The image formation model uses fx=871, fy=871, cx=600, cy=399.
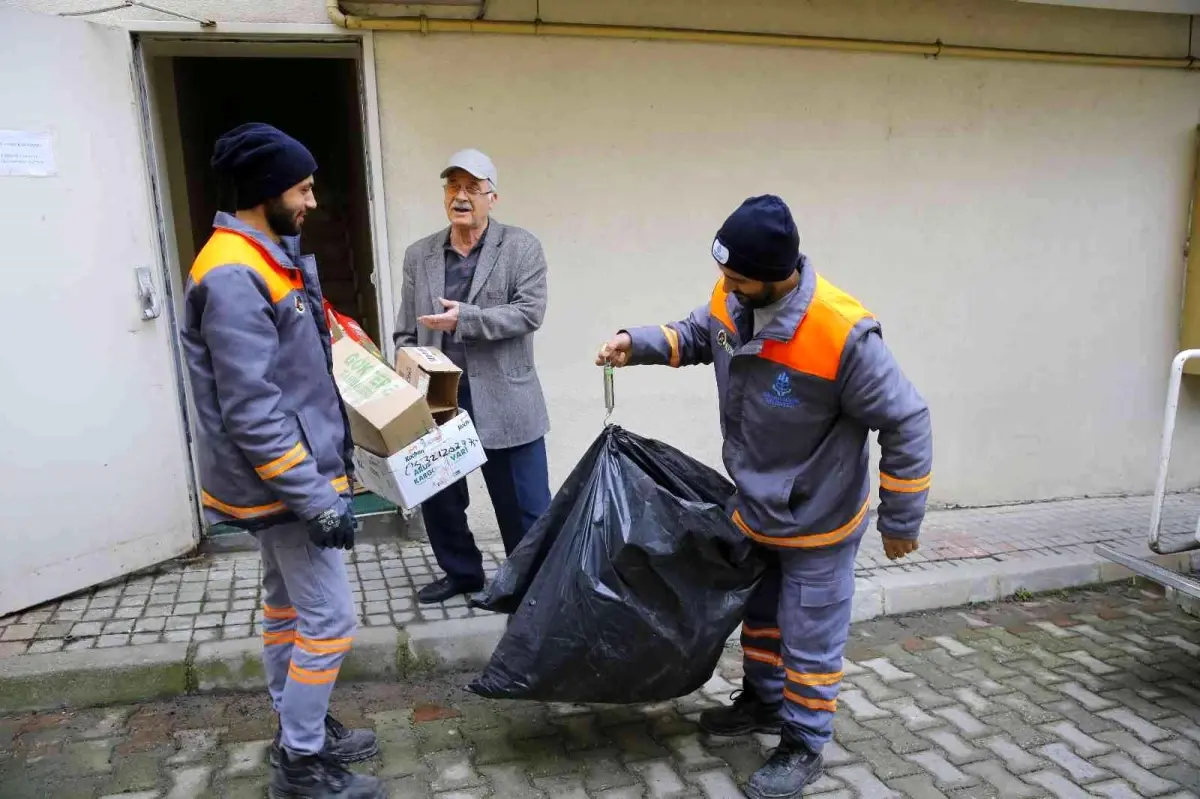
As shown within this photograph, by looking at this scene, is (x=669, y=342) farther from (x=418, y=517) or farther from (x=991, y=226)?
(x=991, y=226)

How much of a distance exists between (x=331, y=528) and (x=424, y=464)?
48 cm

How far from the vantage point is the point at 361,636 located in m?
3.35

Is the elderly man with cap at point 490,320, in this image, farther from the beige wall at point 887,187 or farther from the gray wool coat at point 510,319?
the beige wall at point 887,187

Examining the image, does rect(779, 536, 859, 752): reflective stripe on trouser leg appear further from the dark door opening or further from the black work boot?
the dark door opening

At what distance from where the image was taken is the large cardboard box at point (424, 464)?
2.66m

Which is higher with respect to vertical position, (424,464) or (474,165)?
(474,165)

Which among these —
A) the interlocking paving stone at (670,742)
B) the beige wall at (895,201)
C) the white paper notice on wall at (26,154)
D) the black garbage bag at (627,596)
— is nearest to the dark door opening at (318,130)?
the beige wall at (895,201)

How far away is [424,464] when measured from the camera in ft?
8.91

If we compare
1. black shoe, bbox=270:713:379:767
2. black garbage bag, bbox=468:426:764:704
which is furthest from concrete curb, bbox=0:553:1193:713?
black garbage bag, bbox=468:426:764:704

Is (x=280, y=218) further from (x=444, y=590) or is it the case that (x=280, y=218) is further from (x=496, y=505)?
(x=444, y=590)

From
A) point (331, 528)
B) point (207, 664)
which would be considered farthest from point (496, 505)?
point (331, 528)

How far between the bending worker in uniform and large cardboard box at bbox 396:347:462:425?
535 millimetres

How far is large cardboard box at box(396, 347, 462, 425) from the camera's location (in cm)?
284

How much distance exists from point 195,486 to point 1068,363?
16.3ft
